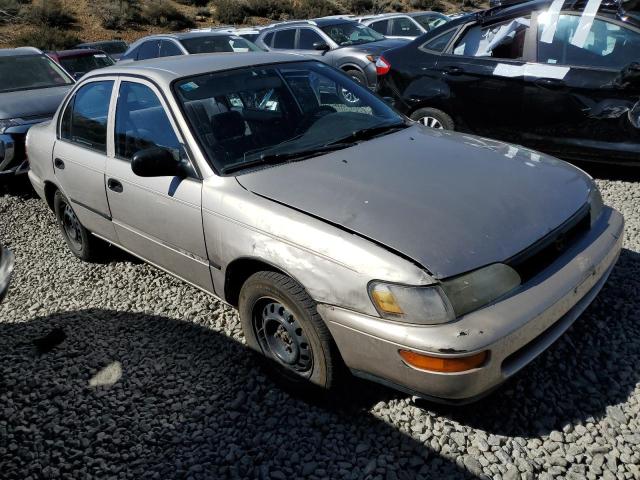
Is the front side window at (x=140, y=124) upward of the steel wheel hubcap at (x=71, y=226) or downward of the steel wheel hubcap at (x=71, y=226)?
upward

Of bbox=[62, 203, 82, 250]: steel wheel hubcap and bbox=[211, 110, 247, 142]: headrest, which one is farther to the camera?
bbox=[62, 203, 82, 250]: steel wheel hubcap

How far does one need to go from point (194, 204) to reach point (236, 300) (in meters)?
0.58

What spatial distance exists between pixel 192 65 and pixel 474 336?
249 centimetres

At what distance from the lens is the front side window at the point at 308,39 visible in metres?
11.5

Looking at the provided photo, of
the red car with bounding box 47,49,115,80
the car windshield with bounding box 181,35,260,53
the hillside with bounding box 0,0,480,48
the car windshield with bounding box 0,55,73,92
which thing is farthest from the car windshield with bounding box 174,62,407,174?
the hillside with bounding box 0,0,480,48

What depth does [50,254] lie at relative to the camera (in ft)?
16.6

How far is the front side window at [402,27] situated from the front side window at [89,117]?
1080 centimetres

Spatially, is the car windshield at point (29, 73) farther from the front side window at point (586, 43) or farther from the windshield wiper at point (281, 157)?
the front side window at point (586, 43)

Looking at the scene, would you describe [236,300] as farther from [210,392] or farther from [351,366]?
[351,366]

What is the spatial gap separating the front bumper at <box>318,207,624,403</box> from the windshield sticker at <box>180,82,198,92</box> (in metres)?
1.66

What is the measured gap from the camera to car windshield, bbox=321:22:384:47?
11320 millimetres

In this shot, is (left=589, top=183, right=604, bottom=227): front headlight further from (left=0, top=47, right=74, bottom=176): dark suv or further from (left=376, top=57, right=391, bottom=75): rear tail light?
(left=0, top=47, right=74, bottom=176): dark suv

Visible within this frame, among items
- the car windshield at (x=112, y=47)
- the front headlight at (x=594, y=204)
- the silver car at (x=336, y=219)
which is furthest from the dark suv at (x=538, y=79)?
the car windshield at (x=112, y=47)

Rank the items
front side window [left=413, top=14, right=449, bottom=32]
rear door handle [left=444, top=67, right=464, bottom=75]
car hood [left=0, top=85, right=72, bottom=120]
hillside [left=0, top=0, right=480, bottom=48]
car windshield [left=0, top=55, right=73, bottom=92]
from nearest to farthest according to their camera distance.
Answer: rear door handle [left=444, top=67, right=464, bottom=75] < car hood [left=0, top=85, right=72, bottom=120] < car windshield [left=0, top=55, right=73, bottom=92] < front side window [left=413, top=14, right=449, bottom=32] < hillside [left=0, top=0, right=480, bottom=48]
